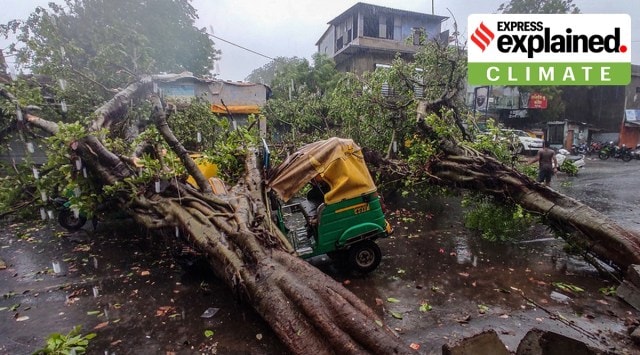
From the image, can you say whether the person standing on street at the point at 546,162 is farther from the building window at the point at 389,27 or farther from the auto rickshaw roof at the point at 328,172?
the building window at the point at 389,27

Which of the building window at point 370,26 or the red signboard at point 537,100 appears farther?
the red signboard at point 537,100

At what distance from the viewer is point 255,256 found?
403 centimetres

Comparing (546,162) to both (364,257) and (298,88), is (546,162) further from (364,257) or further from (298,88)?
(298,88)

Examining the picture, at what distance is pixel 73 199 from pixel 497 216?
8.35 metres

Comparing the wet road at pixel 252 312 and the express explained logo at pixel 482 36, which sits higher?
the express explained logo at pixel 482 36

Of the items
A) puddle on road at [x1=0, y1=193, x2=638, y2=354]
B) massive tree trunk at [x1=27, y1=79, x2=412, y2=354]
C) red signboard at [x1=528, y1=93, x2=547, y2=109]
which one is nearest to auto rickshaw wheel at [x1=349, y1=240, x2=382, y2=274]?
puddle on road at [x1=0, y1=193, x2=638, y2=354]

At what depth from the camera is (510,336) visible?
12.8ft

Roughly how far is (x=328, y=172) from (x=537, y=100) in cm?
2826

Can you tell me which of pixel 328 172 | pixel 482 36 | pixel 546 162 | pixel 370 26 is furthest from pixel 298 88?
pixel 328 172

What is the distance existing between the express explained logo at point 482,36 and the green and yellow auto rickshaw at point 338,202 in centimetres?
565

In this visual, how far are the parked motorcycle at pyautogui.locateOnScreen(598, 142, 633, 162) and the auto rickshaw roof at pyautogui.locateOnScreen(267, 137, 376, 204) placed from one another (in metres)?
25.0

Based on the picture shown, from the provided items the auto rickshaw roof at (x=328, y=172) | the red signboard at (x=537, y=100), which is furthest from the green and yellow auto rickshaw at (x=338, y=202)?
the red signboard at (x=537, y=100)

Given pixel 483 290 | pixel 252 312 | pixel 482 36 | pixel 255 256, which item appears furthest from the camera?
pixel 482 36

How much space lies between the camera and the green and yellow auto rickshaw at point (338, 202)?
519 cm
